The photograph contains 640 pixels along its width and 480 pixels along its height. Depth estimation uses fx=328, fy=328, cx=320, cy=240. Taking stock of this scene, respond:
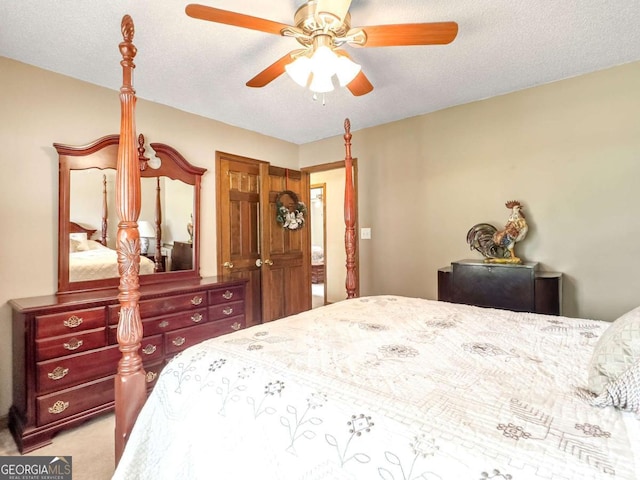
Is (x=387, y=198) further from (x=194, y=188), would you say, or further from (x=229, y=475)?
(x=229, y=475)

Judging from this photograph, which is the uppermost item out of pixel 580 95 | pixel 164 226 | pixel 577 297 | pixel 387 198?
pixel 580 95

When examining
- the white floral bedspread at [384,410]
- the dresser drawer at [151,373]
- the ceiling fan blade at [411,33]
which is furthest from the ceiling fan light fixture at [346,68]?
A: the dresser drawer at [151,373]

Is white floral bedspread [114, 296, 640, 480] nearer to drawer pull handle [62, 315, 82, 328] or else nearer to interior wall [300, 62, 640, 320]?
drawer pull handle [62, 315, 82, 328]

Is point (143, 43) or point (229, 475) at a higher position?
point (143, 43)

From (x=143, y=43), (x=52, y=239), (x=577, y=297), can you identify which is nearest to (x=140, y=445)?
(x=52, y=239)

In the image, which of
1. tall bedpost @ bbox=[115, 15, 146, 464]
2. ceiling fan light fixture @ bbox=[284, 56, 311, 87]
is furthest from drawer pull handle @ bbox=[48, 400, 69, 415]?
ceiling fan light fixture @ bbox=[284, 56, 311, 87]

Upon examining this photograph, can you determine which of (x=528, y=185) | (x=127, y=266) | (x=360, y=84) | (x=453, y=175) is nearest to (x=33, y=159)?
(x=127, y=266)

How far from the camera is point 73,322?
2.02m

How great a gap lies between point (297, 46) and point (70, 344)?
2.32 meters

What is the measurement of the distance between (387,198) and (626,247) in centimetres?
196

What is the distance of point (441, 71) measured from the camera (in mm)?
2395

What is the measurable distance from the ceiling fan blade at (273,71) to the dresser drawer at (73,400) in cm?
213

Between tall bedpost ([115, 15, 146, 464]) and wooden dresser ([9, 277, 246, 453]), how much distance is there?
37.2 inches

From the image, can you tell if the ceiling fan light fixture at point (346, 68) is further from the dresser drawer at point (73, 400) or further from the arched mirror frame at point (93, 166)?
the dresser drawer at point (73, 400)
